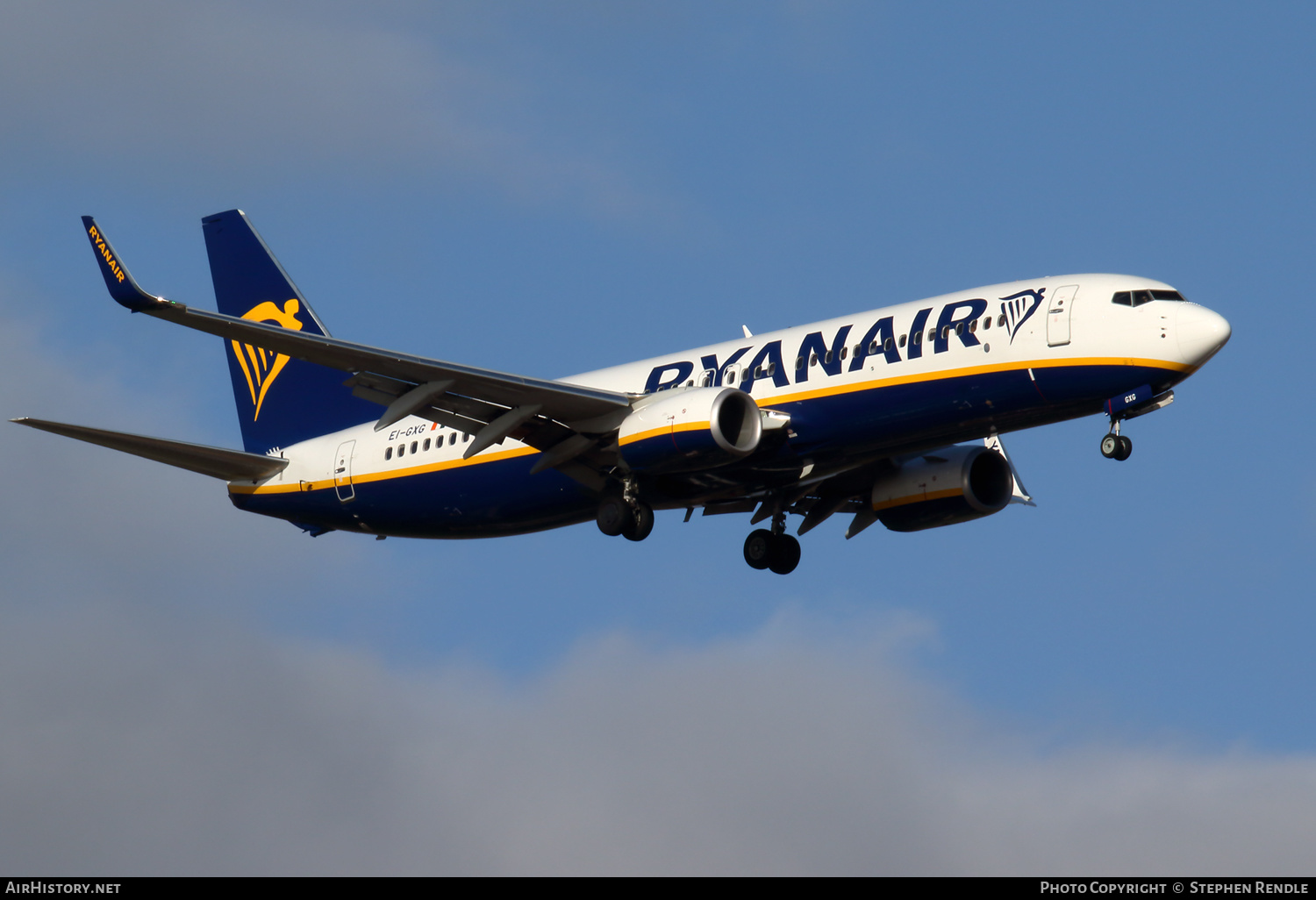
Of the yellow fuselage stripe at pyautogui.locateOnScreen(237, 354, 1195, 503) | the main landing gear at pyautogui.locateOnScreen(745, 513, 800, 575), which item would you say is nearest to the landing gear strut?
the yellow fuselage stripe at pyautogui.locateOnScreen(237, 354, 1195, 503)

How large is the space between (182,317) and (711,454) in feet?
36.8

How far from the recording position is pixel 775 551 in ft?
136

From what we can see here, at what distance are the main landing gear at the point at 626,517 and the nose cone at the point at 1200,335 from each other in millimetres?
12610

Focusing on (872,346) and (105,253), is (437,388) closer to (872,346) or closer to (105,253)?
(105,253)

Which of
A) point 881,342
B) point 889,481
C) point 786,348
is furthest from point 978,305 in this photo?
point 889,481

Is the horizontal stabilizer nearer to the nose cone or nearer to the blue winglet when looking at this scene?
the blue winglet

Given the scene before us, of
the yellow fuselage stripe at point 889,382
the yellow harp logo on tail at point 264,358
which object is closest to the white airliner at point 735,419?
the yellow fuselage stripe at point 889,382

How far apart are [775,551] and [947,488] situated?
Result: 476 cm

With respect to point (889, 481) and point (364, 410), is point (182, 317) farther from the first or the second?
point (889, 481)

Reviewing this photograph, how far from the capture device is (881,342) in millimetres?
34219

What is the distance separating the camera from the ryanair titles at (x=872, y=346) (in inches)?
1319

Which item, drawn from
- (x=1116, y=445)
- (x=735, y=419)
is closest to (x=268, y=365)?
(x=735, y=419)

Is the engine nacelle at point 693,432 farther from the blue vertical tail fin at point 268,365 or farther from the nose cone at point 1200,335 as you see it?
the blue vertical tail fin at point 268,365

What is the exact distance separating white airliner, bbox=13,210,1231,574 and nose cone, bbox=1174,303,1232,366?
0.05 m
